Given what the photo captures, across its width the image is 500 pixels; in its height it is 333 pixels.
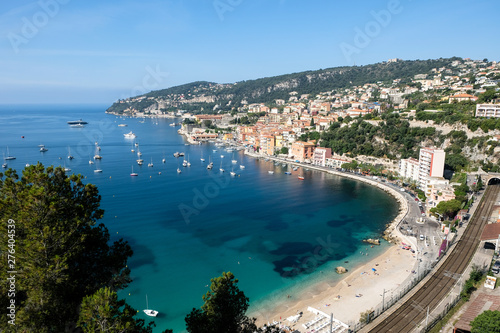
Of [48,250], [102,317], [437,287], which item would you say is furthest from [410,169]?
[48,250]

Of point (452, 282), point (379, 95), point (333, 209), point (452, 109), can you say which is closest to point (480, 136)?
point (452, 109)

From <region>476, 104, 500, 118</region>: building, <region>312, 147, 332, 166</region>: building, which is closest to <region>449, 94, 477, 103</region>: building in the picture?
<region>476, 104, 500, 118</region>: building

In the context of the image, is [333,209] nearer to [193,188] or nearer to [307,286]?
[307,286]

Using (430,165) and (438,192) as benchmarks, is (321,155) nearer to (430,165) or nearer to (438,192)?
(430,165)

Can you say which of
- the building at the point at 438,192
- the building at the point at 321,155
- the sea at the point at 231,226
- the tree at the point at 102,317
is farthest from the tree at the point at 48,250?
the building at the point at 321,155

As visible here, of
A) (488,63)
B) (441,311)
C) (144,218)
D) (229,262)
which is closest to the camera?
(441,311)

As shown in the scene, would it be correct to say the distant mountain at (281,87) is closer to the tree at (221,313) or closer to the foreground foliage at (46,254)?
the tree at (221,313)
